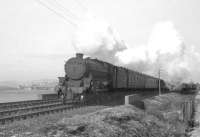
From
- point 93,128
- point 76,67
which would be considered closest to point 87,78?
point 76,67

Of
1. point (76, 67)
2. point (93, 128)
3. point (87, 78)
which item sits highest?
point (76, 67)

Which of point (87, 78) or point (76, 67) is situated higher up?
point (76, 67)

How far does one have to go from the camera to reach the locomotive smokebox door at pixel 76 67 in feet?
72.7

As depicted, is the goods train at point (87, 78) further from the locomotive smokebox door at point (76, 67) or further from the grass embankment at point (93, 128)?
the grass embankment at point (93, 128)

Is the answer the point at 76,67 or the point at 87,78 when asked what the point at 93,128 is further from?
the point at 76,67

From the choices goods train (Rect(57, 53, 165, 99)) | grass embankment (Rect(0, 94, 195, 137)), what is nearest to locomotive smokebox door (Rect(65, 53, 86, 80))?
goods train (Rect(57, 53, 165, 99))

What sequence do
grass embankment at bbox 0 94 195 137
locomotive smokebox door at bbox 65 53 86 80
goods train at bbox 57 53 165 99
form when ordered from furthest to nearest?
1. locomotive smokebox door at bbox 65 53 86 80
2. goods train at bbox 57 53 165 99
3. grass embankment at bbox 0 94 195 137

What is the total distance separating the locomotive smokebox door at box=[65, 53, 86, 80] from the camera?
2216cm

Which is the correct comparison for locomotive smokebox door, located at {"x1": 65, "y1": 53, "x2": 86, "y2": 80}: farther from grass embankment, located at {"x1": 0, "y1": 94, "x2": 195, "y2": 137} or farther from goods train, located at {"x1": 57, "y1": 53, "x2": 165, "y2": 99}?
grass embankment, located at {"x1": 0, "y1": 94, "x2": 195, "y2": 137}

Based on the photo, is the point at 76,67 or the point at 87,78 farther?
the point at 76,67

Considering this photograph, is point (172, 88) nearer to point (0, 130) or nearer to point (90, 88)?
point (90, 88)

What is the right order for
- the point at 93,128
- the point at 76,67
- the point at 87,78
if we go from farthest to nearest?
the point at 76,67 < the point at 87,78 < the point at 93,128

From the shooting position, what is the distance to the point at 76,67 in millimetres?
22469

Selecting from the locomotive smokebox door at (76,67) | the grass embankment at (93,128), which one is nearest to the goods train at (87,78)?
the locomotive smokebox door at (76,67)
